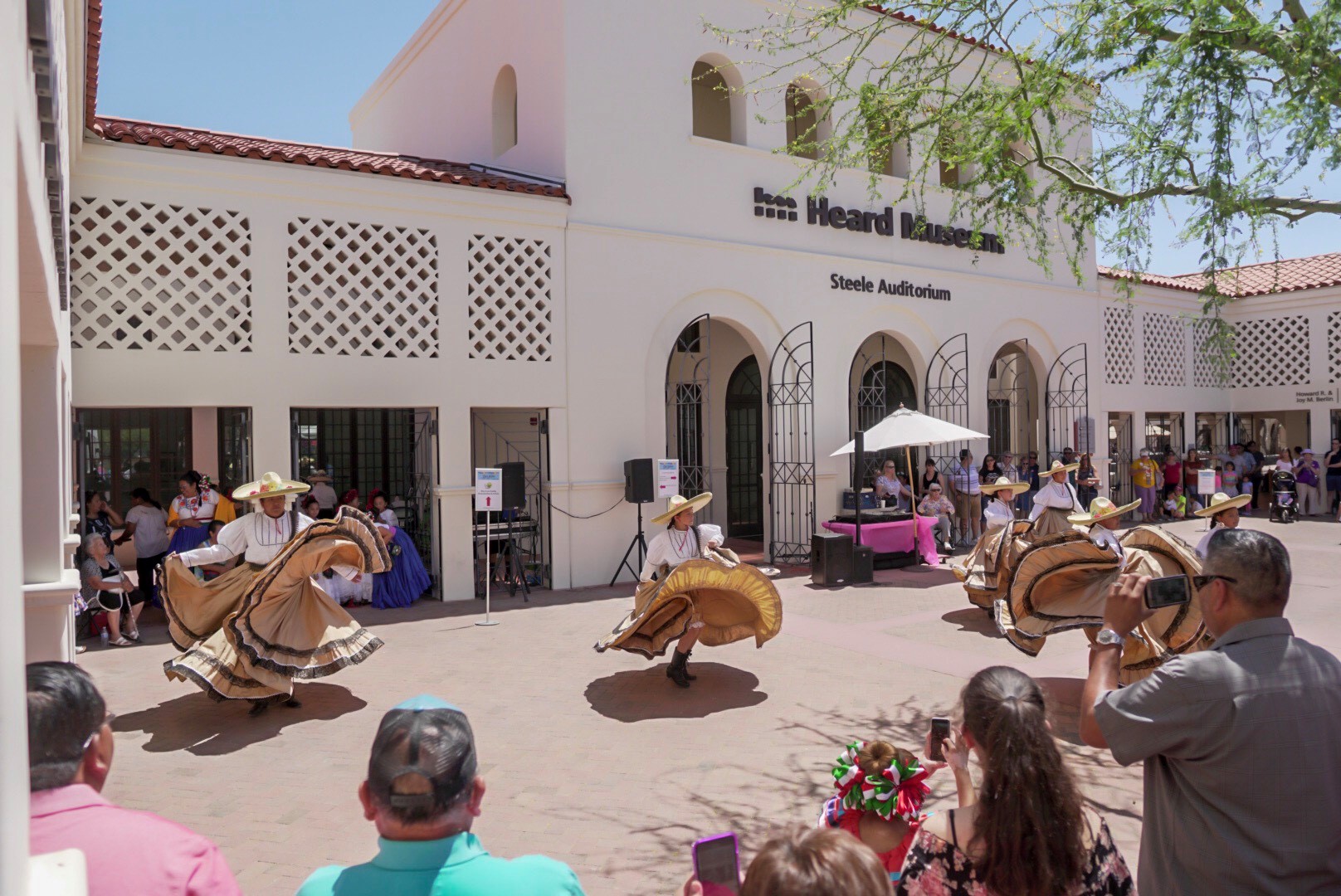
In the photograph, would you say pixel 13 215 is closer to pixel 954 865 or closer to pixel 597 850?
pixel 954 865

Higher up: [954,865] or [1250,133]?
[1250,133]

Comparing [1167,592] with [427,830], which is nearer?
[427,830]

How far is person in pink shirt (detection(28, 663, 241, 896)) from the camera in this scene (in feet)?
6.10

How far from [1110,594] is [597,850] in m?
2.96

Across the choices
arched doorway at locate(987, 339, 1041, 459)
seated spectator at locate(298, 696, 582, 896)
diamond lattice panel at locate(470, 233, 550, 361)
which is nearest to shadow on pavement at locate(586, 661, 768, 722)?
seated spectator at locate(298, 696, 582, 896)

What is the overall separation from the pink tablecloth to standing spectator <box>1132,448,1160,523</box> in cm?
754

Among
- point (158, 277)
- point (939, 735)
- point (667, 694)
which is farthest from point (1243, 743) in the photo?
point (158, 277)

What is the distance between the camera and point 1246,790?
2.37 meters

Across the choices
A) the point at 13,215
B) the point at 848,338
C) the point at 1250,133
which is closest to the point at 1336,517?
the point at 848,338

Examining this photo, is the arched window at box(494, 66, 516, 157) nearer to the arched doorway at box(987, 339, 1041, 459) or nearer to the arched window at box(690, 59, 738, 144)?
the arched window at box(690, 59, 738, 144)

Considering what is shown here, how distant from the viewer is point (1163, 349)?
21.3 meters

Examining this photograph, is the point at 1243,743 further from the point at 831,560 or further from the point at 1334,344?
the point at 1334,344

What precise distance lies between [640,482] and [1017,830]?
10127 mm

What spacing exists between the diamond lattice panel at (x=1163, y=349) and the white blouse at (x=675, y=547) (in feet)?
55.0
